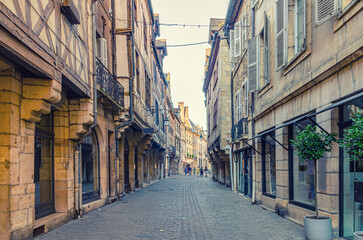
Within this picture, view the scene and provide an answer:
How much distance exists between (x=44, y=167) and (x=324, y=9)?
7107 mm

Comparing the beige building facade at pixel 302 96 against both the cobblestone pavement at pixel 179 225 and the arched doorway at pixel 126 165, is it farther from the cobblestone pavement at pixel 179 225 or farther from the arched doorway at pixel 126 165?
the arched doorway at pixel 126 165

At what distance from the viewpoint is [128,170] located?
64.7ft

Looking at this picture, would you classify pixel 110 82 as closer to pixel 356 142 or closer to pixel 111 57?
pixel 111 57

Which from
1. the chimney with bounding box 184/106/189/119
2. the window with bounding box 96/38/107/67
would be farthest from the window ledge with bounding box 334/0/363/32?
the chimney with bounding box 184/106/189/119

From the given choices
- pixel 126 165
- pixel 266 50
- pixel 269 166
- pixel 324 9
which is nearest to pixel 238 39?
pixel 266 50

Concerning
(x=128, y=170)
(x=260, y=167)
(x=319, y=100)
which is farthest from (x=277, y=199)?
(x=128, y=170)

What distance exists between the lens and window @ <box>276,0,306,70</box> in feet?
29.8

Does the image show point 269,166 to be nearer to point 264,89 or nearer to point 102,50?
point 264,89

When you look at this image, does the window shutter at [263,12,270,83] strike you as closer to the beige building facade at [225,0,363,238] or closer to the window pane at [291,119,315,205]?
the beige building facade at [225,0,363,238]

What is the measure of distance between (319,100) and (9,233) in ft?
20.9

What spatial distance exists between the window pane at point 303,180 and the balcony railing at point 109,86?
601 cm

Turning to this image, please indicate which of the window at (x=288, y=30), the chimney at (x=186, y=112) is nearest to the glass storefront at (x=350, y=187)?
the window at (x=288, y=30)

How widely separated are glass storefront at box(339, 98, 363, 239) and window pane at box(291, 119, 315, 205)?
1.61m

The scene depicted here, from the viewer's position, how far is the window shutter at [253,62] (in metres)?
12.7
